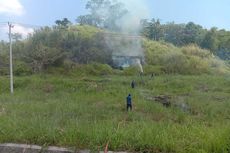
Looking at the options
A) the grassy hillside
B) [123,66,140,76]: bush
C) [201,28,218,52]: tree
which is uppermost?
[201,28,218,52]: tree

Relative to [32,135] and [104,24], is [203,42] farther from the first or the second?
[32,135]

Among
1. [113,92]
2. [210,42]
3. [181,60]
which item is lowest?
[113,92]

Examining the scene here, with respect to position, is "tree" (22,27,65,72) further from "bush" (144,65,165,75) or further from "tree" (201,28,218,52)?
"tree" (201,28,218,52)

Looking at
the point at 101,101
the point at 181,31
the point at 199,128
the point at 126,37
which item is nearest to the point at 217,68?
the point at 126,37

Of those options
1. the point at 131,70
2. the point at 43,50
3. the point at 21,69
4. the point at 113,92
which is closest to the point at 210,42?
the point at 131,70

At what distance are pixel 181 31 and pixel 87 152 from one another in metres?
50.3

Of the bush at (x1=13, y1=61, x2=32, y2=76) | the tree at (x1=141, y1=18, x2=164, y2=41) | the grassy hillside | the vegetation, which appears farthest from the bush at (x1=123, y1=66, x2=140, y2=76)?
the tree at (x1=141, y1=18, x2=164, y2=41)

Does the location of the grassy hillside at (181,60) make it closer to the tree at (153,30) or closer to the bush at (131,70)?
the bush at (131,70)

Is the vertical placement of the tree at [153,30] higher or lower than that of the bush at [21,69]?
higher

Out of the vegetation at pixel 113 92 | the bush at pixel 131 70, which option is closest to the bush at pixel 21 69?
the vegetation at pixel 113 92

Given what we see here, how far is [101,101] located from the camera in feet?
47.7

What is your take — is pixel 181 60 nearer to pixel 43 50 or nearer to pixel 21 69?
pixel 43 50

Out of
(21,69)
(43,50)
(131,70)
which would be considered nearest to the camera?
(21,69)

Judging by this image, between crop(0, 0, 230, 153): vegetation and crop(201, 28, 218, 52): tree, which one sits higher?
crop(201, 28, 218, 52): tree
